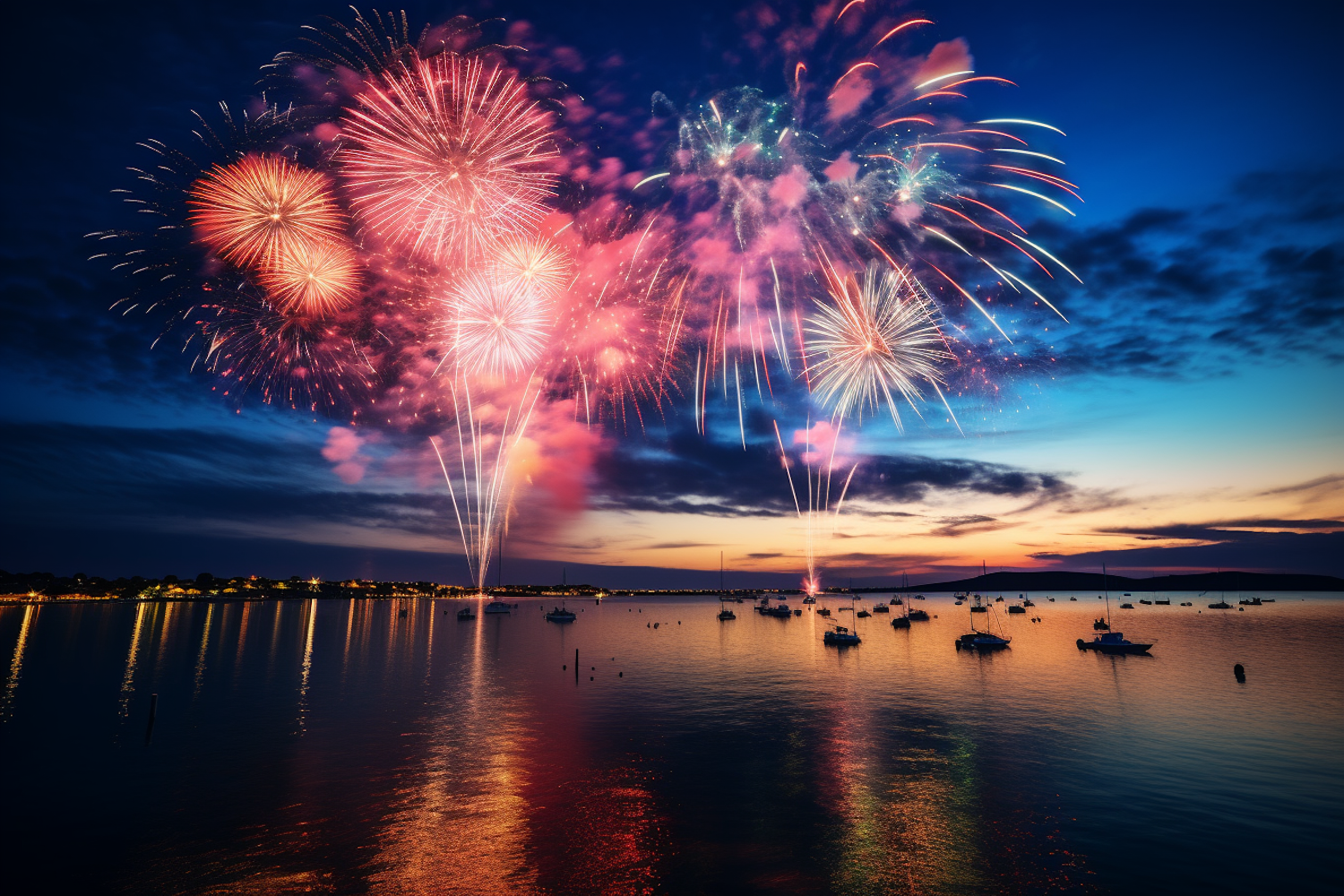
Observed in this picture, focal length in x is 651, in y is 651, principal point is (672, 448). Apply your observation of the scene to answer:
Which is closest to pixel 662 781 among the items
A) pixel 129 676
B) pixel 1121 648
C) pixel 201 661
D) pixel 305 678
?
pixel 305 678

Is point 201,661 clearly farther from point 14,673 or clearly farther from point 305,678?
point 305,678

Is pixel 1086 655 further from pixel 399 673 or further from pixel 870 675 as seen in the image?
pixel 399 673

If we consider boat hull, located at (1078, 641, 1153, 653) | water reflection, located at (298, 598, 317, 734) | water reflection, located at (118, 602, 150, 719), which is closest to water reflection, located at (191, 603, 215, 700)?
water reflection, located at (118, 602, 150, 719)

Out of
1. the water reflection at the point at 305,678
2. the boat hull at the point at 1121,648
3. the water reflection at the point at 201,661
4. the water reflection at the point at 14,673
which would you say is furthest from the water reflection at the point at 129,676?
the boat hull at the point at 1121,648

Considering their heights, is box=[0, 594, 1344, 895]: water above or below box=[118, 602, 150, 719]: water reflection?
below

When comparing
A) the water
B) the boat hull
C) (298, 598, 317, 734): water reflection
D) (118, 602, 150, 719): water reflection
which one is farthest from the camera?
the boat hull

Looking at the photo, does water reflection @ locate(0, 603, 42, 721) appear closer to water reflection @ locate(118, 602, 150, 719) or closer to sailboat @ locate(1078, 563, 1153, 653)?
water reflection @ locate(118, 602, 150, 719)

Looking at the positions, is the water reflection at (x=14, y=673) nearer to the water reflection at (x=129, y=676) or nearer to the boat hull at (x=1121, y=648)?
the water reflection at (x=129, y=676)

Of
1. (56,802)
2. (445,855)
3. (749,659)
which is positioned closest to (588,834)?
(445,855)
